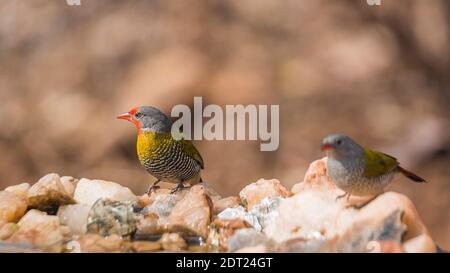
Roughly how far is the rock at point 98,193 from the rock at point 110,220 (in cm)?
30

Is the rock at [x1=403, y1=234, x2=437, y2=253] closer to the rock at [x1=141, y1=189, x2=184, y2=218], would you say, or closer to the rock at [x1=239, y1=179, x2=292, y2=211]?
the rock at [x1=239, y1=179, x2=292, y2=211]

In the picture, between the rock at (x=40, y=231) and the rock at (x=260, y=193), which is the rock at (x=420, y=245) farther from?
the rock at (x=40, y=231)

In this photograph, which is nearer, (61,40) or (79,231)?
(79,231)

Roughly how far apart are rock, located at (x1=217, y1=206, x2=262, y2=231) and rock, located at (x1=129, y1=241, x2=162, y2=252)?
0.31m

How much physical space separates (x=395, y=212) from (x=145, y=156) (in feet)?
3.66

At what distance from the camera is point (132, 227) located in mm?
2338

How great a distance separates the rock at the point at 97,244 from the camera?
2.20 meters

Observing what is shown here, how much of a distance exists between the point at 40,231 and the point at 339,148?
3.71 ft

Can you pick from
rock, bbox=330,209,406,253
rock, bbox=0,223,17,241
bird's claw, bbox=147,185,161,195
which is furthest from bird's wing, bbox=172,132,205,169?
rock, bbox=330,209,406,253

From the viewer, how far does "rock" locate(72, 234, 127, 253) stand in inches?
86.7

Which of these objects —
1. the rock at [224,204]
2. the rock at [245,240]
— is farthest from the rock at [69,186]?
the rock at [245,240]

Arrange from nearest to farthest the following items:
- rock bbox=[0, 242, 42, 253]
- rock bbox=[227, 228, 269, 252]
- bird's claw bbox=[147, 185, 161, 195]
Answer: rock bbox=[227, 228, 269, 252] → rock bbox=[0, 242, 42, 253] → bird's claw bbox=[147, 185, 161, 195]
